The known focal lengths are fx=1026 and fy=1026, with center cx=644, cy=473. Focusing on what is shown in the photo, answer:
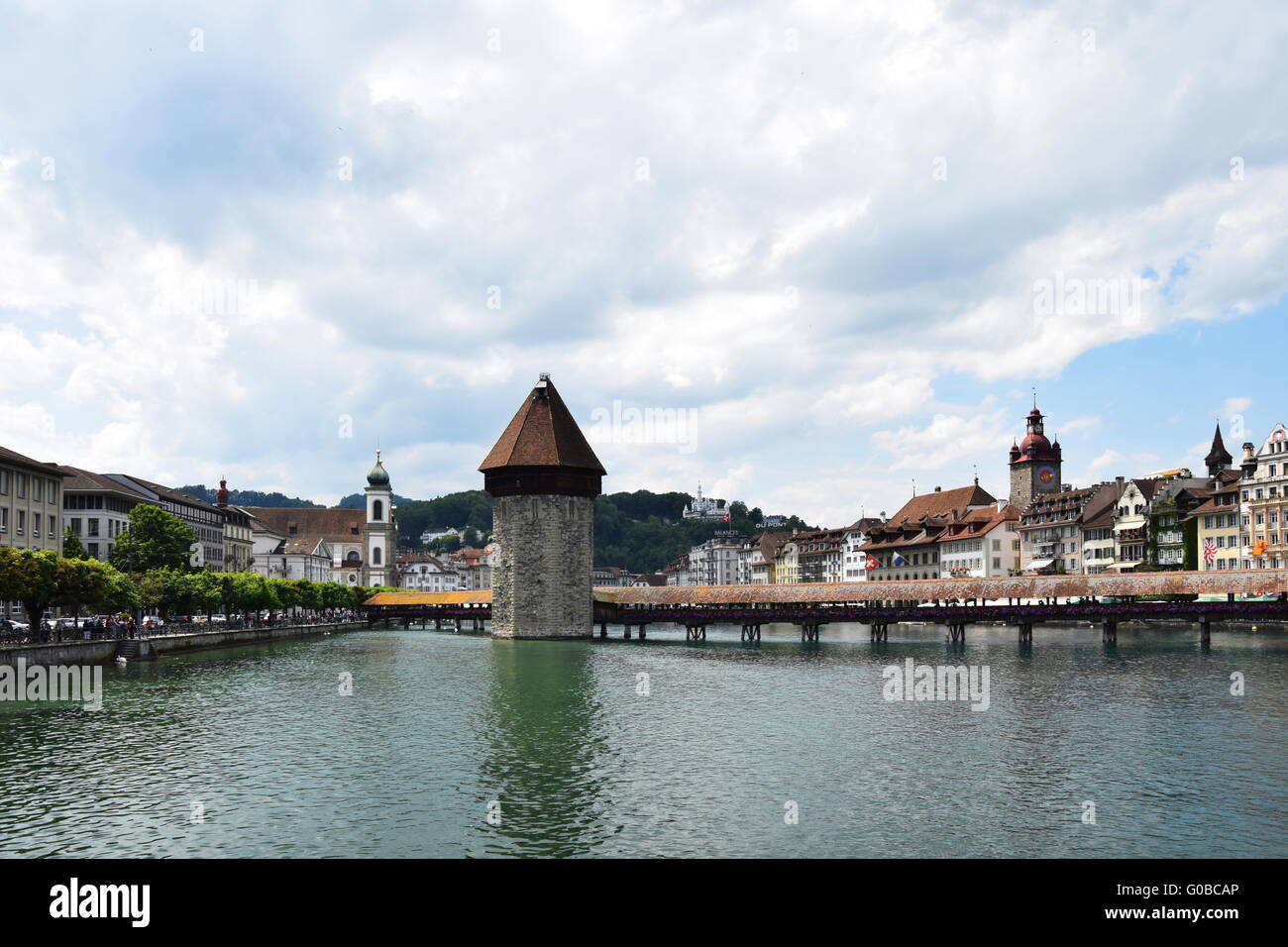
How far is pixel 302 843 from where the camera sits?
15930 millimetres

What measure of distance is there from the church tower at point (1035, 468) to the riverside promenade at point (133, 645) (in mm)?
79415

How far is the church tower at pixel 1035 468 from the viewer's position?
115m

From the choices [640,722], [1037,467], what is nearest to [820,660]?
[640,722]

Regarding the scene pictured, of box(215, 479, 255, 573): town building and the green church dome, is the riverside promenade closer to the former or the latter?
box(215, 479, 255, 573): town building

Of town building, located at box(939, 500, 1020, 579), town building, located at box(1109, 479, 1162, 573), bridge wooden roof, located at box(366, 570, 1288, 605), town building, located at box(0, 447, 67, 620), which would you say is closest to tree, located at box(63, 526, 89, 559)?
town building, located at box(0, 447, 67, 620)

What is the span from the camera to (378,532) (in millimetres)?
143875

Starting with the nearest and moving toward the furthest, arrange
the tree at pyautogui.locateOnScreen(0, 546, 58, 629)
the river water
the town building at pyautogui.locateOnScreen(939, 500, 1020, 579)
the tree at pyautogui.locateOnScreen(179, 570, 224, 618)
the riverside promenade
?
the river water < the riverside promenade < the tree at pyautogui.locateOnScreen(0, 546, 58, 629) < the tree at pyautogui.locateOnScreen(179, 570, 224, 618) < the town building at pyautogui.locateOnScreen(939, 500, 1020, 579)

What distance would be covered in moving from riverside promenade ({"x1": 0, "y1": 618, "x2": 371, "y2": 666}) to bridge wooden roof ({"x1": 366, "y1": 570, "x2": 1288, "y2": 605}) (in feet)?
82.4

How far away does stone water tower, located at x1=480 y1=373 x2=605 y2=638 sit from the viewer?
70.5m

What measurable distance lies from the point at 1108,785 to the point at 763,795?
6.76 meters

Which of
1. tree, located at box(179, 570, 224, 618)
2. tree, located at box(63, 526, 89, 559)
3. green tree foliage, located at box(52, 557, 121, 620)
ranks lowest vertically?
tree, located at box(179, 570, 224, 618)

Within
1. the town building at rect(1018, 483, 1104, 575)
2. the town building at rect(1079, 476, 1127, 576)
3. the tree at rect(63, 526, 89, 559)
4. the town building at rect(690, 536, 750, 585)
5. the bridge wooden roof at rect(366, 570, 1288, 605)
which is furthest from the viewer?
the town building at rect(690, 536, 750, 585)

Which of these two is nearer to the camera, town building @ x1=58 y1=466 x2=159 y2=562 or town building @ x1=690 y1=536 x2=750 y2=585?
town building @ x1=58 y1=466 x2=159 y2=562
